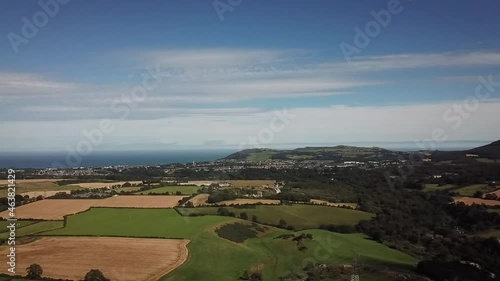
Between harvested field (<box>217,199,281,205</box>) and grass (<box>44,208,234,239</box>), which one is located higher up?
harvested field (<box>217,199,281,205</box>)

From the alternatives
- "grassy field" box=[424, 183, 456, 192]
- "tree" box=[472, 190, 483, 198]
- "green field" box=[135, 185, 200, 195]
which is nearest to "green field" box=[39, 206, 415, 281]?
"green field" box=[135, 185, 200, 195]

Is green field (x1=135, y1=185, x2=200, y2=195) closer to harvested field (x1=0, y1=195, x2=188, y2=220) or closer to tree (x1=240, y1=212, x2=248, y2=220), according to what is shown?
harvested field (x1=0, y1=195, x2=188, y2=220)

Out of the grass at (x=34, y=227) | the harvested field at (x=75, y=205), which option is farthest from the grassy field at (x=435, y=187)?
the grass at (x=34, y=227)

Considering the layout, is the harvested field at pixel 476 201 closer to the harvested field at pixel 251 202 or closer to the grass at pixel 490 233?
the grass at pixel 490 233

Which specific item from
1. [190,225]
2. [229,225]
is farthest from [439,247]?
[190,225]

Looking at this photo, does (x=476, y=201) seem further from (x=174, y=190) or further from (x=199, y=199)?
(x=174, y=190)

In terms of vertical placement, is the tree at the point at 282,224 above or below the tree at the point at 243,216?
below
